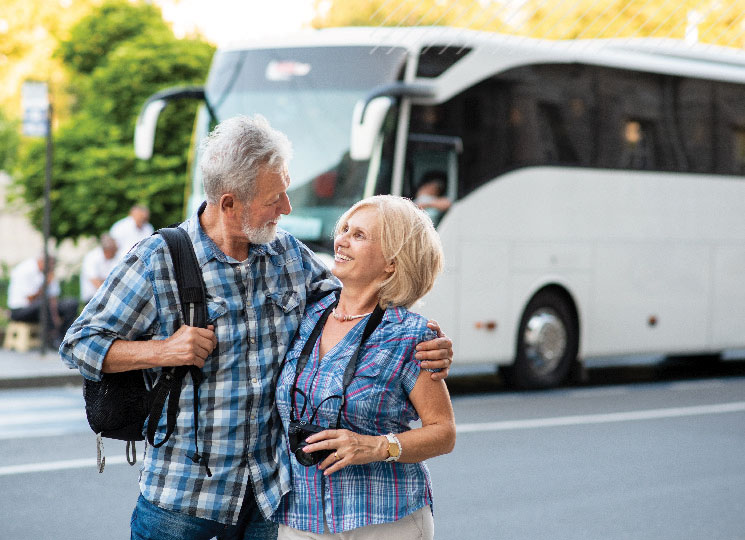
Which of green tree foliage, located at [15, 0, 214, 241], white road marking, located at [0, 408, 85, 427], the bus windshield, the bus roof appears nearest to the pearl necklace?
the bus roof

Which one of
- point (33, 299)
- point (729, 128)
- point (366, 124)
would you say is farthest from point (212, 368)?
point (729, 128)

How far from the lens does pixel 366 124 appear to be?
1046 centimetres

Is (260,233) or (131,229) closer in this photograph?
(260,233)

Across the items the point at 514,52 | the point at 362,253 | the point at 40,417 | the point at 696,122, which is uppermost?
the point at 514,52

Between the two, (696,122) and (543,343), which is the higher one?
(696,122)

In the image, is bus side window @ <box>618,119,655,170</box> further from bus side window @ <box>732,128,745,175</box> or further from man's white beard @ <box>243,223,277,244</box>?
man's white beard @ <box>243,223,277,244</box>

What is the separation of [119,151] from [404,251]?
16769mm

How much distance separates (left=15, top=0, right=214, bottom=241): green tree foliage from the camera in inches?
757

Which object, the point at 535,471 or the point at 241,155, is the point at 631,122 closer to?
the point at 535,471

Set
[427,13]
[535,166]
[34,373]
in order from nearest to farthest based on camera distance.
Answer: [427,13] < [34,373] < [535,166]

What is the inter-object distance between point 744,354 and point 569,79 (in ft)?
26.0

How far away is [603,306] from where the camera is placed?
13.4 metres

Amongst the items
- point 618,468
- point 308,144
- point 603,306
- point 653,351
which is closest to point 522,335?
point 603,306

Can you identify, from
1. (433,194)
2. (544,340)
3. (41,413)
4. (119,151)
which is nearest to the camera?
(41,413)
